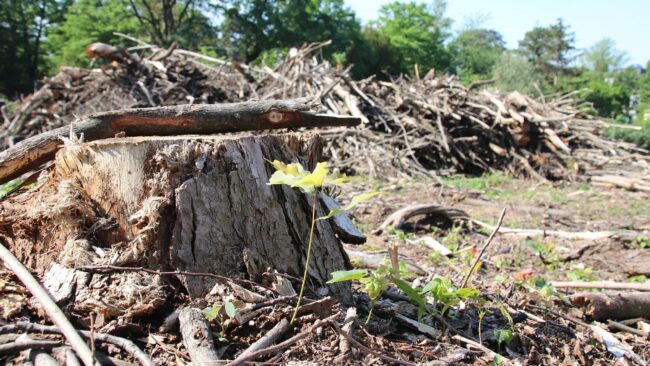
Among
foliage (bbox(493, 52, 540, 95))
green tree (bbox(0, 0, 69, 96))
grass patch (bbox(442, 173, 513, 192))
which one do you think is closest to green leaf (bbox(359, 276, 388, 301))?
grass patch (bbox(442, 173, 513, 192))

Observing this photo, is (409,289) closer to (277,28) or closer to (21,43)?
(21,43)

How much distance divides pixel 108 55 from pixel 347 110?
454cm

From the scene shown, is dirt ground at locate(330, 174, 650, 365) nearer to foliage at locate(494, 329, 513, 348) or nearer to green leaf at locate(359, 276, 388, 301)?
foliage at locate(494, 329, 513, 348)

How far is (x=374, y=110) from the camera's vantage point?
10.5m

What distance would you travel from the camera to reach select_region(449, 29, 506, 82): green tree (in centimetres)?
5266

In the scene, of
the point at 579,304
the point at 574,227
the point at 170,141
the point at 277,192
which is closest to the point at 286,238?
the point at 277,192

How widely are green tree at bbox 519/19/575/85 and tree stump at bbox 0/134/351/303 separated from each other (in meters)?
51.2

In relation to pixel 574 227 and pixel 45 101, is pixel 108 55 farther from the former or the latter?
pixel 574 227

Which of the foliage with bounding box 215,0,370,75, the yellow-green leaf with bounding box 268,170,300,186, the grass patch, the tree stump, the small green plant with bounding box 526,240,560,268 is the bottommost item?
the small green plant with bounding box 526,240,560,268

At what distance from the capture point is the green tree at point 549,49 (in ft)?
159

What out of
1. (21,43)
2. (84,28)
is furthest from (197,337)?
(84,28)

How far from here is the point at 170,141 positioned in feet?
6.47

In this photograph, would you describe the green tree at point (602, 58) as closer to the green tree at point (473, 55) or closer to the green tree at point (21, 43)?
the green tree at point (473, 55)

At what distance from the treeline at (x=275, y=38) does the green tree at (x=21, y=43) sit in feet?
0.18
